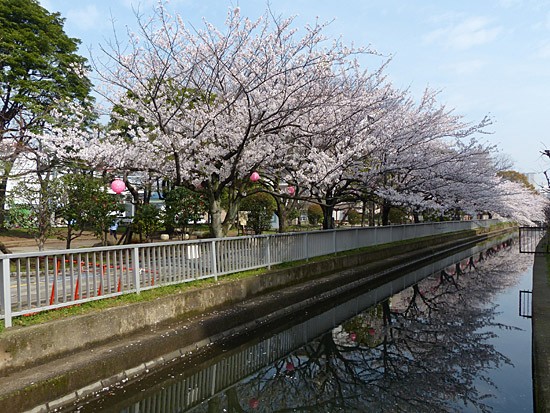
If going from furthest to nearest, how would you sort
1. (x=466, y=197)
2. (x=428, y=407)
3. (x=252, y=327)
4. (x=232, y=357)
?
(x=466, y=197)
(x=252, y=327)
(x=232, y=357)
(x=428, y=407)

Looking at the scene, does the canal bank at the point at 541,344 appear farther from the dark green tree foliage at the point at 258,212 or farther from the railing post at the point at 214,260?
the dark green tree foliage at the point at 258,212

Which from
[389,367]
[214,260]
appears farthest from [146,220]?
[389,367]

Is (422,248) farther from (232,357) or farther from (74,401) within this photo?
(74,401)

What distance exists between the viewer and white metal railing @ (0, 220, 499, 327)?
6.04 m

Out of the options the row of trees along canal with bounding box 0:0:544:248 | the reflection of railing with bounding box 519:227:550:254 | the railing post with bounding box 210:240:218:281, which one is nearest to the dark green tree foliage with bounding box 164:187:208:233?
the row of trees along canal with bounding box 0:0:544:248

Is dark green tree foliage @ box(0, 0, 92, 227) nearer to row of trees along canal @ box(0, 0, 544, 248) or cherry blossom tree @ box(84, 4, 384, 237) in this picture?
row of trees along canal @ box(0, 0, 544, 248)

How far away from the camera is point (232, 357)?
7.84 meters

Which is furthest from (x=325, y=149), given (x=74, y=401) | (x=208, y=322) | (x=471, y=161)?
(x=74, y=401)

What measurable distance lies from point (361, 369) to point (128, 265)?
15.1 feet

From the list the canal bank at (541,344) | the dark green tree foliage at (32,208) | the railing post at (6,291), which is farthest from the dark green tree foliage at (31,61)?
the canal bank at (541,344)

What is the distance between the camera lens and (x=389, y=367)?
7625mm

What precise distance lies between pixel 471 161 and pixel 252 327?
1606cm

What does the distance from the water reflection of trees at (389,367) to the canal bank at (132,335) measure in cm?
137

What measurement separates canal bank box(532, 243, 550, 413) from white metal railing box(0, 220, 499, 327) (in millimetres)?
6203
